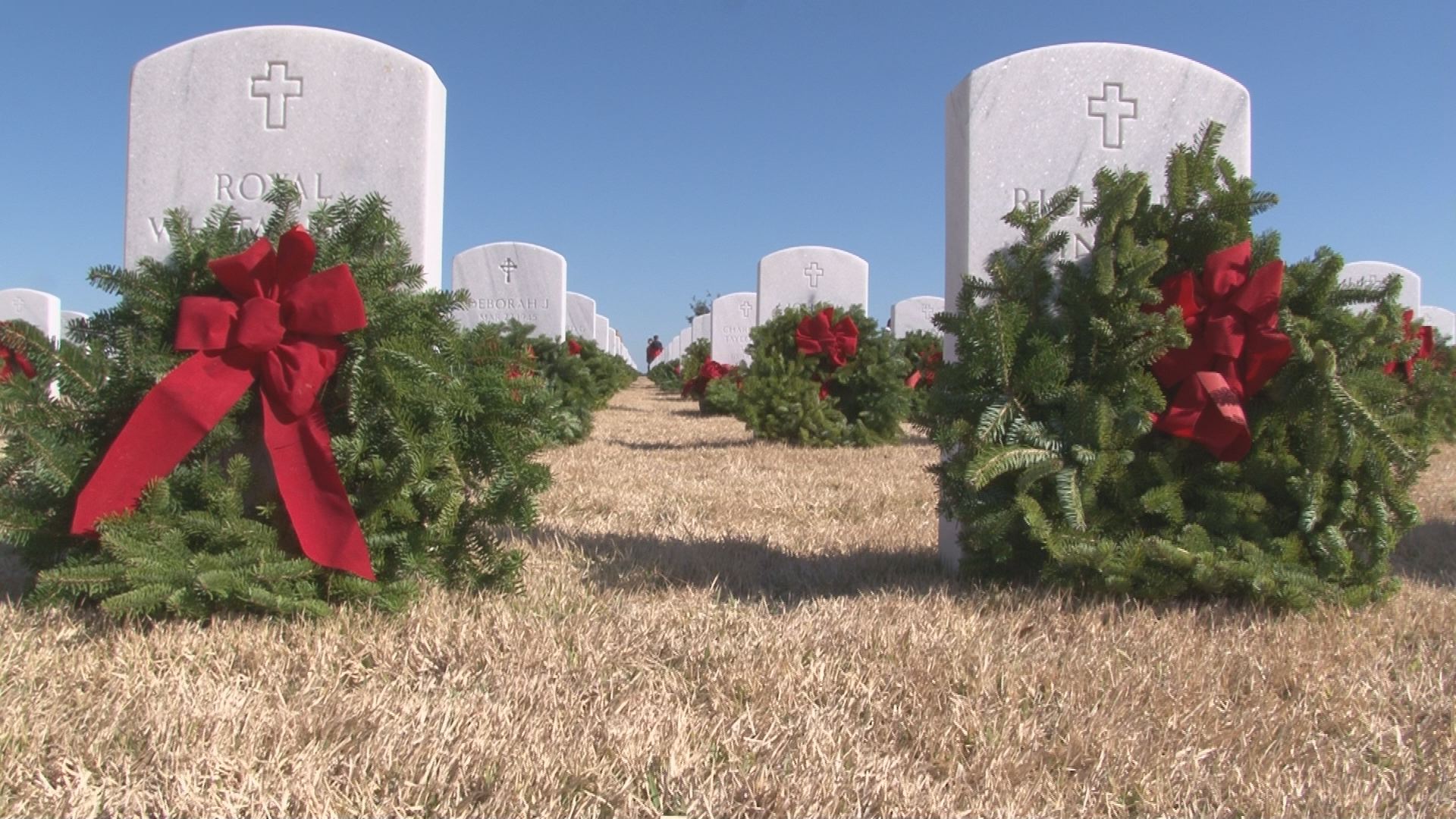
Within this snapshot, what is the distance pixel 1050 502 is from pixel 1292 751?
3.35ft

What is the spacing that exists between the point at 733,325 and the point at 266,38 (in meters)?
13.0

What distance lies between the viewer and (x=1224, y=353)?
2709mm

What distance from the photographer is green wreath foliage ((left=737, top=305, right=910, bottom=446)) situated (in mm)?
8102

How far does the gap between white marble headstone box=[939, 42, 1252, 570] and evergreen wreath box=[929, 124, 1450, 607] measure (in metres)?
0.42

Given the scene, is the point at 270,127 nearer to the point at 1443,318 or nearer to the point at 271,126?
the point at 271,126

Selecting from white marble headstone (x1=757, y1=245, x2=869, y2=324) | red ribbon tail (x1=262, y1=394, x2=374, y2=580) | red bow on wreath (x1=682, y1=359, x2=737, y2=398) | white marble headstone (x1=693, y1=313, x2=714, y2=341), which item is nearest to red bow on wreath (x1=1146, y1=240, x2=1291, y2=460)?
red ribbon tail (x1=262, y1=394, x2=374, y2=580)

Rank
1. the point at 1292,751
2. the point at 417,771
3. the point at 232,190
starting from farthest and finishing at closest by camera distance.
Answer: the point at 232,190 < the point at 1292,751 < the point at 417,771

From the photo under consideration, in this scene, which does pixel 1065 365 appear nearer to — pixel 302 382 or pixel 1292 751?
pixel 1292 751

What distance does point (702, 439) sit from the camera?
28.9 feet

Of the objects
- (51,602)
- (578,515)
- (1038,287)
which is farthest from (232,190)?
(1038,287)

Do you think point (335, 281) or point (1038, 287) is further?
point (1038, 287)

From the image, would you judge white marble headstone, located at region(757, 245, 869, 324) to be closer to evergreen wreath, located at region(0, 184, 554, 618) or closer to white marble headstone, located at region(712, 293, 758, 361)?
white marble headstone, located at region(712, 293, 758, 361)

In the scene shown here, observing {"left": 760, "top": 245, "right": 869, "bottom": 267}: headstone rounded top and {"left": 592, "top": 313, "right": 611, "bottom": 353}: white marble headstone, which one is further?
{"left": 592, "top": 313, "right": 611, "bottom": 353}: white marble headstone

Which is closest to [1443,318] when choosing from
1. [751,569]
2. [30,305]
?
[751,569]
